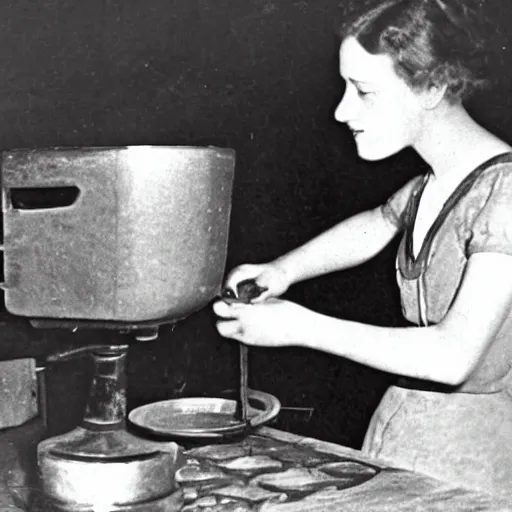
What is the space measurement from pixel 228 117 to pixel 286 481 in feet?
3.97

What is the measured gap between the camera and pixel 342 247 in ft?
6.60

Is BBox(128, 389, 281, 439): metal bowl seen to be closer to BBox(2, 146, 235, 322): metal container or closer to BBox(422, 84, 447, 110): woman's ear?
BBox(2, 146, 235, 322): metal container

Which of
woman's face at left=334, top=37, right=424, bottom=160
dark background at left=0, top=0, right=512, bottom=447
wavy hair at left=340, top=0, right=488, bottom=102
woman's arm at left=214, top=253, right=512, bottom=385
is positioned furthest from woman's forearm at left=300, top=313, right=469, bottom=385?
dark background at left=0, top=0, right=512, bottom=447

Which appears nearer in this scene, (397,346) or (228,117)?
(397,346)

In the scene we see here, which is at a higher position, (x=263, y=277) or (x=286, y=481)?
(x=263, y=277)

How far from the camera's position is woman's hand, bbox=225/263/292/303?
1881 mm

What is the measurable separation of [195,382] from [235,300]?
119cm

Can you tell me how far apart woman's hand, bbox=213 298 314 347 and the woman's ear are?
0.47m

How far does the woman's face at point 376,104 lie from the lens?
1.69 metres

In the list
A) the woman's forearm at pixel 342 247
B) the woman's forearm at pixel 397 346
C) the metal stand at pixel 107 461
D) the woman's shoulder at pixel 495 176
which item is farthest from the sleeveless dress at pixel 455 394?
the metal stand at pixel 107 461

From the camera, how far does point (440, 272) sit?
1.66 metres

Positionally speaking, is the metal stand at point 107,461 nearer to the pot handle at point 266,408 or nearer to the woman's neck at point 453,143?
the pot handle at point 266,408

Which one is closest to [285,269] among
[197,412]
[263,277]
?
[263,277]

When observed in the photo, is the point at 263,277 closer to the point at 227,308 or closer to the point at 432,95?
the point at 227,308
